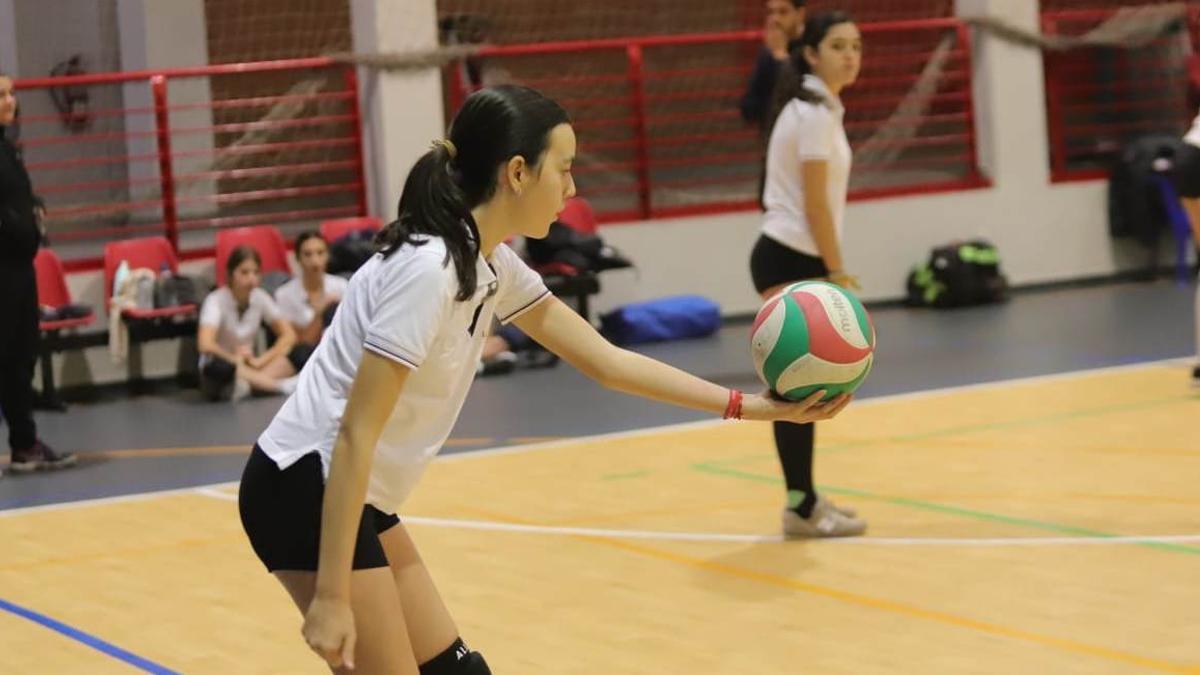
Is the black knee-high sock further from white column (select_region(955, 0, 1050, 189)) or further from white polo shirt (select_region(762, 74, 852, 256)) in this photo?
white column (select_region(955, 0, 1050, 189))

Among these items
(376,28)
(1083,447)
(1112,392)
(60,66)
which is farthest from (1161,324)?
(60,66)

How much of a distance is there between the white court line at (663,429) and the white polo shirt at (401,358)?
5277mm

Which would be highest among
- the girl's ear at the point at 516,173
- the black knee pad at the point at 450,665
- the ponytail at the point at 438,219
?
the girl's ear at the point at 516,173

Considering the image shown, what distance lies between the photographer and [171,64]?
14.9 meters

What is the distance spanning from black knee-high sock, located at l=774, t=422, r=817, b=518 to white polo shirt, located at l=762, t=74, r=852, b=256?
27.4 inches

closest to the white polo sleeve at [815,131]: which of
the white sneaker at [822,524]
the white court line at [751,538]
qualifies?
the white sneaker at [822,524]

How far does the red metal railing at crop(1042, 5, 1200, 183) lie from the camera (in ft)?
54.6

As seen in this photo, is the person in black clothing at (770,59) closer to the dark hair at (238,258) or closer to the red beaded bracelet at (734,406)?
the dark hair at (238,258)

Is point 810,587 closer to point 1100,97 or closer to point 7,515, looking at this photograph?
point 7,515

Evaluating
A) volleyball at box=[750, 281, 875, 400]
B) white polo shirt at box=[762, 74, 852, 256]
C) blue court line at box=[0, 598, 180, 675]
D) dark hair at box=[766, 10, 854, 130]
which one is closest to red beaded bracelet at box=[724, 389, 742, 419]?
volleyball at box=[750, 281, 875, 400]

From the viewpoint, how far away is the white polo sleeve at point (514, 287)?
12.6 feet

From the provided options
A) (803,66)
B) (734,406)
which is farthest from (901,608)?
(803,66)

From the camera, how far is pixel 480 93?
11.7ft

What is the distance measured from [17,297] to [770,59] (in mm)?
5451
